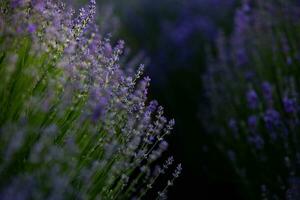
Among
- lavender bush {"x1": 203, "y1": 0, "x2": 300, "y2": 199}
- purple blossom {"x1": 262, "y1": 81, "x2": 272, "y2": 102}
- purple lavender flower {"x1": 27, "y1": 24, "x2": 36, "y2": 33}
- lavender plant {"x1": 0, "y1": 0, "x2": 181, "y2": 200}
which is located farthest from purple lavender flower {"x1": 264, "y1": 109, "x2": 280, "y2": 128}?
purple lavender flower {"x1": 27, "y1": 24, "x2": 36, "y2": 33}

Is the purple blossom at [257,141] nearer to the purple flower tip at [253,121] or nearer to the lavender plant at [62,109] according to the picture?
the purple flower tip at [253,121]

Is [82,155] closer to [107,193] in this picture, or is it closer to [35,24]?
[107,193]

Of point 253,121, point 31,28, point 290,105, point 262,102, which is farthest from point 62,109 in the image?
point 262,102

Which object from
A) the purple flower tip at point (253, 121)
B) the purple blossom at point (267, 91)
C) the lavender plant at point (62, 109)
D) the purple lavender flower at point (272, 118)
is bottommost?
the lavender plant at point (62, 109)

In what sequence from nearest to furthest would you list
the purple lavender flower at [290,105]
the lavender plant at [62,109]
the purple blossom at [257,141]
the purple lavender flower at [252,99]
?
the lavender plant at [62,109] → the purple lavender flower at [290,105] → the purple blossom at [257,141] → the purple lavender flower at [252,99]

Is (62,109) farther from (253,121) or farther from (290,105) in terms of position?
(253,121)

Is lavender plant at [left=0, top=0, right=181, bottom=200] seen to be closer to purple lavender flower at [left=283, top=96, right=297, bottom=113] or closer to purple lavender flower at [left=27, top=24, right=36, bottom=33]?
purple lavender flower at [left=27, top=24, right=36, bottom=33]

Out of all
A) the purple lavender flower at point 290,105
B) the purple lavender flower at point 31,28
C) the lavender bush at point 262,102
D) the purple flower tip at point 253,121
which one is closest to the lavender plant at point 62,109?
the purple lavender flower at point 31,28
